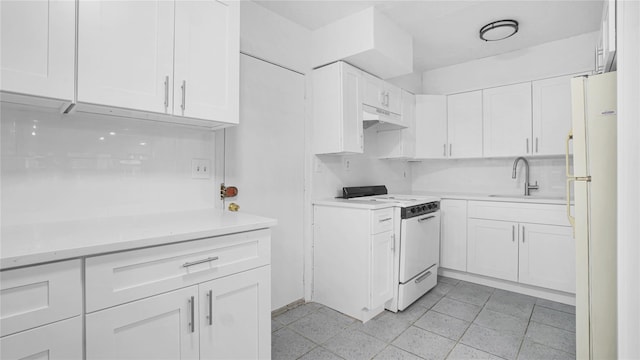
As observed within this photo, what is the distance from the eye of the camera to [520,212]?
2961 mm

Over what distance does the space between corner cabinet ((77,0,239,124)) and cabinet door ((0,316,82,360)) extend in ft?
2.87

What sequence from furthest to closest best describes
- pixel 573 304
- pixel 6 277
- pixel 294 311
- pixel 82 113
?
pixel 573 304, pixel 294 311, pixel 82 113, pixel 6 277

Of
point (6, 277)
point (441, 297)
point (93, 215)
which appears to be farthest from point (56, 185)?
point (441, 297)

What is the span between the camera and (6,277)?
910 mm

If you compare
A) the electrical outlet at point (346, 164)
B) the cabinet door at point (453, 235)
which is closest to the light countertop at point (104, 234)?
the electrical outlet at point (346, 164)

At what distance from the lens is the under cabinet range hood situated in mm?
2770

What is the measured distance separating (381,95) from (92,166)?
94.4 inches

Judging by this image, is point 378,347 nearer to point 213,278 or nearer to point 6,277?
point 213,278

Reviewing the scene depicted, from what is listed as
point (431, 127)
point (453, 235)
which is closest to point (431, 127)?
point (431, 127)

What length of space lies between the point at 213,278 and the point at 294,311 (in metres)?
1.38

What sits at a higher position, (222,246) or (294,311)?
(222,246)

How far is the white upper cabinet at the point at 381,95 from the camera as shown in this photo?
282 cm

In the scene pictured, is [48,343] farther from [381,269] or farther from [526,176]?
[526,176]

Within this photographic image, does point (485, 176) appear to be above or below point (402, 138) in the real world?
below
